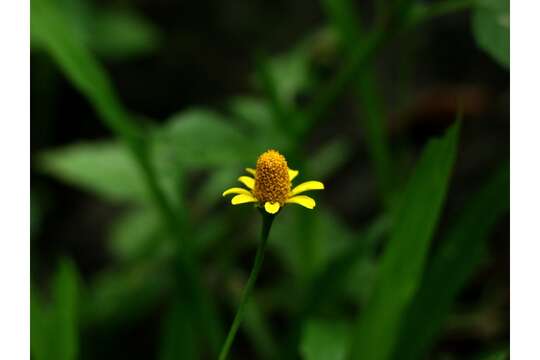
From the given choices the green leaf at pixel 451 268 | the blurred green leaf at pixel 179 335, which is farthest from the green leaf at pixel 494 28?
the blurred green leaf at pixel 179 335

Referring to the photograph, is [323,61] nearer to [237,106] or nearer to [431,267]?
[237,106]

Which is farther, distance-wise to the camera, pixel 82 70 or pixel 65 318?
pixel 82 70

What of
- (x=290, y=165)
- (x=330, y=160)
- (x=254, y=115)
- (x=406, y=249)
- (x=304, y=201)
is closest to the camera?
(x=304, y=201)

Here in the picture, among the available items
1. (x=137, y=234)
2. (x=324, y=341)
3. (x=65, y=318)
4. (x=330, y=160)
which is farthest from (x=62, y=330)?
(x=330, y=160)

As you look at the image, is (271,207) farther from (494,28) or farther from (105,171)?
(105,171)

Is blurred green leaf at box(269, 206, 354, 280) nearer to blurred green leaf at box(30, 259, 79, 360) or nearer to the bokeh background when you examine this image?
the bokeh background

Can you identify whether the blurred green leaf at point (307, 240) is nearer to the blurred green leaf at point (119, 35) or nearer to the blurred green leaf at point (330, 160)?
the blurred green leaf at point (330, 160)

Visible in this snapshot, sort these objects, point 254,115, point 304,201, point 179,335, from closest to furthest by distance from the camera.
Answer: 1. point 304,201
2. point 179,335
3. point 254,115
